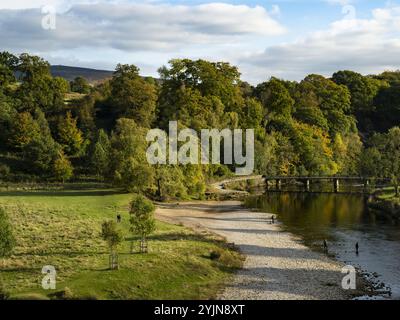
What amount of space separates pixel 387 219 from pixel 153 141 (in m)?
35.4

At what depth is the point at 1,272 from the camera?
37.0 metres

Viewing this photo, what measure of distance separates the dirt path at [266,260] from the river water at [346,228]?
285cm

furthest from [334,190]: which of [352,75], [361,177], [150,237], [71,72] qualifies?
[71,72]

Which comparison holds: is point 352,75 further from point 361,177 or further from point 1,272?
point 1,272

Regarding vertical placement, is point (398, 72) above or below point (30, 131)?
above

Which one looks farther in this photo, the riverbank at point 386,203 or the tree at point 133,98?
the tree at point 133,98

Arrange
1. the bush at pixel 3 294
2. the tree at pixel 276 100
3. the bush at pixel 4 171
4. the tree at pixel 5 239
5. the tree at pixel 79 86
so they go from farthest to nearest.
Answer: the tree at pixel 79 86 < the tree at pixel 276 100 < the bush at pixel 4 171 < the tree at pixel 5 239 < the bush at pixel 3 294

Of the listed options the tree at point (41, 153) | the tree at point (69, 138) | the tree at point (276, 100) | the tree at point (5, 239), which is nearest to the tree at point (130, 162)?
the tree at point (41, 153)

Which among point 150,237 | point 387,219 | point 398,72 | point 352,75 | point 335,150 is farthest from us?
point 398,72

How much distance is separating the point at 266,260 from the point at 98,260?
595 inches

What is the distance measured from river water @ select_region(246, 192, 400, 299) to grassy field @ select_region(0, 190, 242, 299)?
38.1 ft

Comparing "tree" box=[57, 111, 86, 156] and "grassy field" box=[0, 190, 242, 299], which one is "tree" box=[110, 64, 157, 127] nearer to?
"tree" box=[57, 111, 86, 156]

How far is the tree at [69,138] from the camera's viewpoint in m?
103

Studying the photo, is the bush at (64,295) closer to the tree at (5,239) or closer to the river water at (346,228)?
the tree at (5,239)
